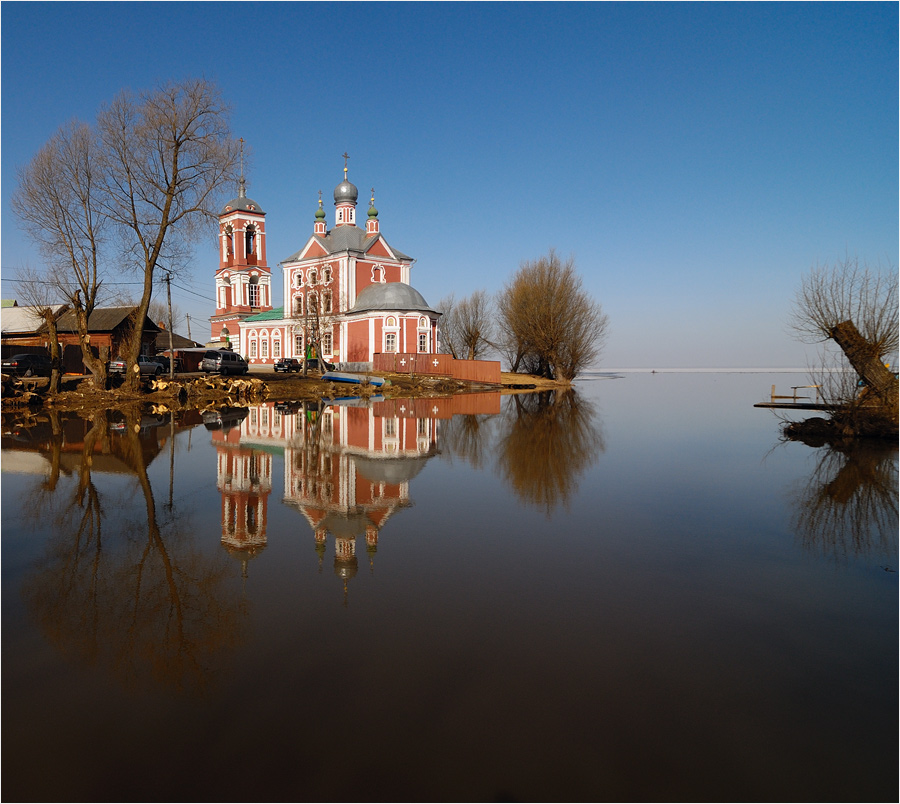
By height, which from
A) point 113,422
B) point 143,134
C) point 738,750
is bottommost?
point 738,750

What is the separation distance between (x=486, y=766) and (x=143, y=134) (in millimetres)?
26437

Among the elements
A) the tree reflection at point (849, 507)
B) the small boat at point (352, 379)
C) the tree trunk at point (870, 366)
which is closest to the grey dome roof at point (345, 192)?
the small boat at point (352, 379)

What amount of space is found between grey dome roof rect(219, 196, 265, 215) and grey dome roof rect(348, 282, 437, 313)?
1962 cm

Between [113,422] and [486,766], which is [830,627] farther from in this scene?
[113,422]

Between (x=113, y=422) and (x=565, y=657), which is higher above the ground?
(x=113, y=422)

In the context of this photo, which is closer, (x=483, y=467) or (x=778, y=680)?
(x=778, y=680)

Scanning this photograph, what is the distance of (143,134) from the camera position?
22.9 meters

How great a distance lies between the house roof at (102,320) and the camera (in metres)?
41.2

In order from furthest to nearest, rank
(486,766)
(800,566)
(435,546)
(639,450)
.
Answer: (639,450) → (435,546) → (800,566) → (486,766)

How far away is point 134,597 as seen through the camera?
4.67 m

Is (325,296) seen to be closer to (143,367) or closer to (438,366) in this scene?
(438,366)

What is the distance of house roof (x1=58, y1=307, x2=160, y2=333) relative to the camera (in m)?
41.2

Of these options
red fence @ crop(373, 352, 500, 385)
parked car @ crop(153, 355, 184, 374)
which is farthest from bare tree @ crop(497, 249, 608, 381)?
parked car @ crop(153, 355, 184, 374)

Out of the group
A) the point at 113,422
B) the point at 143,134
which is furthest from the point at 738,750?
the point at 143,134
